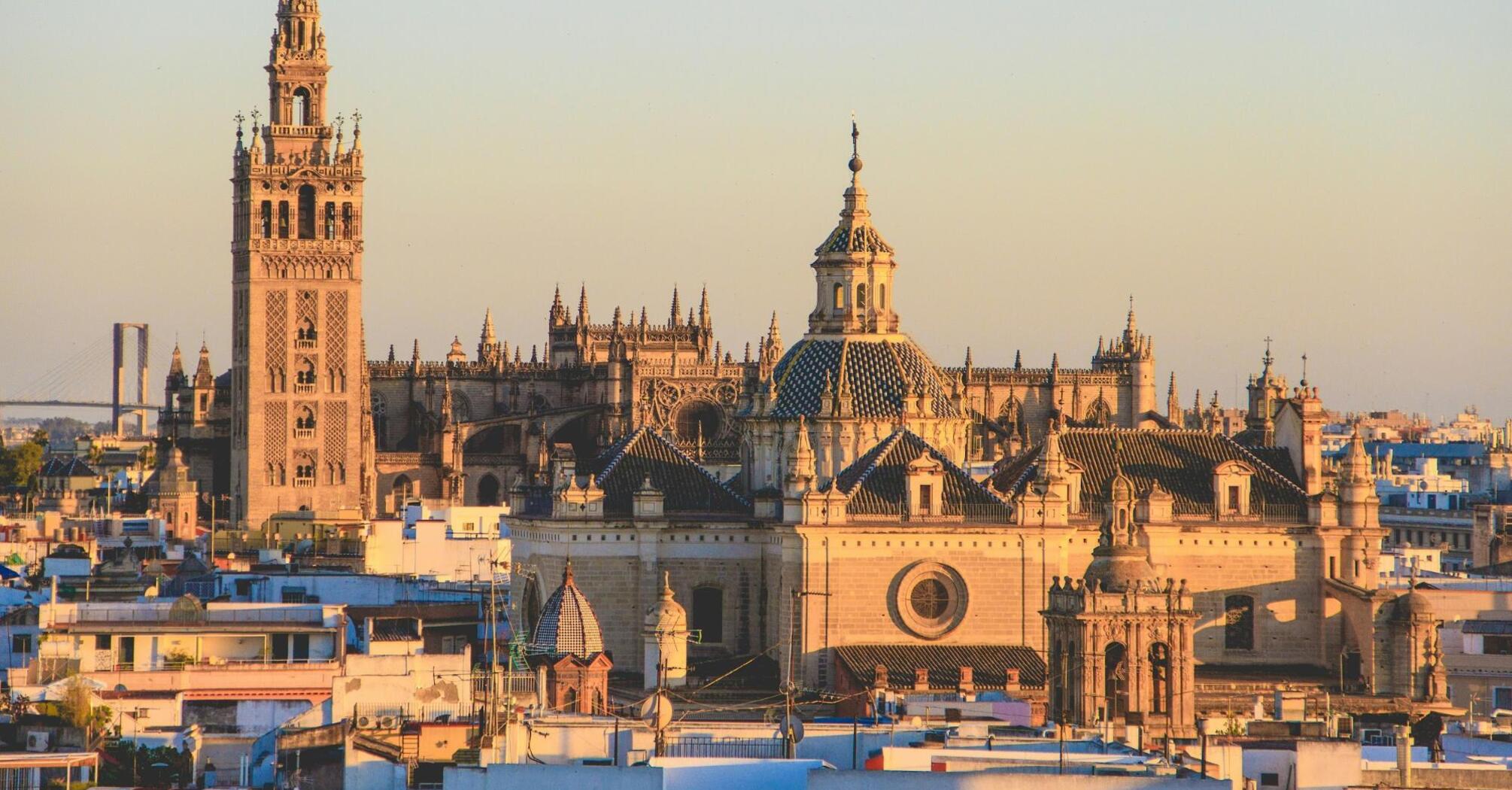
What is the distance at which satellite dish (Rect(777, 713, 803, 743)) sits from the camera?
178 feet

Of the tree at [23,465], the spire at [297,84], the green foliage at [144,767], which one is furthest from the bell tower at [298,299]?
the green foliage at [144,767]

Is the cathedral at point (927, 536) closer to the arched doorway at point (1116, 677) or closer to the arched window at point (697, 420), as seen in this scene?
the arched doorway at point (1116, 677)

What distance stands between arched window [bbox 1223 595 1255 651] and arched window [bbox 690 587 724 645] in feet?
35.6

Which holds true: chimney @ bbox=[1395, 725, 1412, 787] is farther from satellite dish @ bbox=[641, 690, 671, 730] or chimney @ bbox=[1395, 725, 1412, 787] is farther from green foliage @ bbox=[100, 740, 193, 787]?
green foliage @ bbox=[100, 740, 193, 787]

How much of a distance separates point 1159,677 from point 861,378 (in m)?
16.8

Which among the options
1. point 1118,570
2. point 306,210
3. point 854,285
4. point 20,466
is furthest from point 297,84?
point 1118,570

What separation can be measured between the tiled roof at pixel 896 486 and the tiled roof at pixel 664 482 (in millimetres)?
2847

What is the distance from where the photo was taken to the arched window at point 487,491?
154m

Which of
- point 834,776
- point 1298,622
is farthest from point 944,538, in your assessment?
point 834,776

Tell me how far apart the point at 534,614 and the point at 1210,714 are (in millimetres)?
16637

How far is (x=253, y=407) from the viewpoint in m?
145

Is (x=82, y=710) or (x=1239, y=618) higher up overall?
(x=1239, y=618)

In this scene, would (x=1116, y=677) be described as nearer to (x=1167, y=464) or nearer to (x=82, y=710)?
(x=1167, y=464)

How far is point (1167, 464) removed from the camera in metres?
82.8
